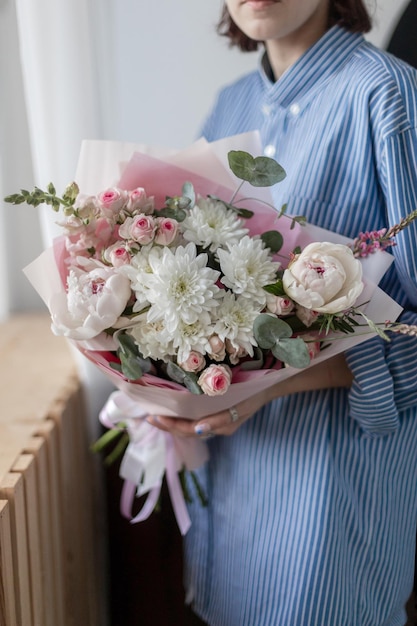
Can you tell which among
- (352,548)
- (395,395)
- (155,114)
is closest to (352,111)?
(395,395)

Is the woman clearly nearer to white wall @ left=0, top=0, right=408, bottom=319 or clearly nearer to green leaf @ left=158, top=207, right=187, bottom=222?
green leaf @ left=158, top=207, right=187, bottom=222

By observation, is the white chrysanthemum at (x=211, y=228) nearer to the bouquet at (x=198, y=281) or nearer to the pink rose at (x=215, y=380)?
the bouquet at (x=198, y=281)

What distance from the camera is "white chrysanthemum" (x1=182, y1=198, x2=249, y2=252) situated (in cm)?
80

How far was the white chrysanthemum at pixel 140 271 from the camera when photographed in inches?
29.9

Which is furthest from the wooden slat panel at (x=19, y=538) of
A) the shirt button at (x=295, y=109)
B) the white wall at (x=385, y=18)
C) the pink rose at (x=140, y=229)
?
the white wall at (x=385, y=18)

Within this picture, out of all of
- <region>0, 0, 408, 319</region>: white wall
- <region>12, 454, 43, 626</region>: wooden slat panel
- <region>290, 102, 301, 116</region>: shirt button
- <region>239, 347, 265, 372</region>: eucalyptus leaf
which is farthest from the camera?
<region>0, 0, 408, 319</region>: white wall

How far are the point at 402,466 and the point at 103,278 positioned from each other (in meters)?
0.61

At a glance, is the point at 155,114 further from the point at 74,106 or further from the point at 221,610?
the point at 221,610

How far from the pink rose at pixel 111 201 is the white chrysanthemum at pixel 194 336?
0.18 metres

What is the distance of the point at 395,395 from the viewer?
0.96 meters

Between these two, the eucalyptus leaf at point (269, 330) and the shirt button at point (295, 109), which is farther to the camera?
the shirt button at point (295, 109)

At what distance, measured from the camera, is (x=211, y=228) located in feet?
2.64

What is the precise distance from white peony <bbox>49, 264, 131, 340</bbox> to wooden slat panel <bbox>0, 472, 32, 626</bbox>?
0.25 m

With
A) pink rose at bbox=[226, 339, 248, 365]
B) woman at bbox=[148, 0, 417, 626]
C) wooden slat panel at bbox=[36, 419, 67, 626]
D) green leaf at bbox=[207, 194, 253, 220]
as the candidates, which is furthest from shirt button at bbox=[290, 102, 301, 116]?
wooden slat panel at bbox=[36, 419, 67, 626]
